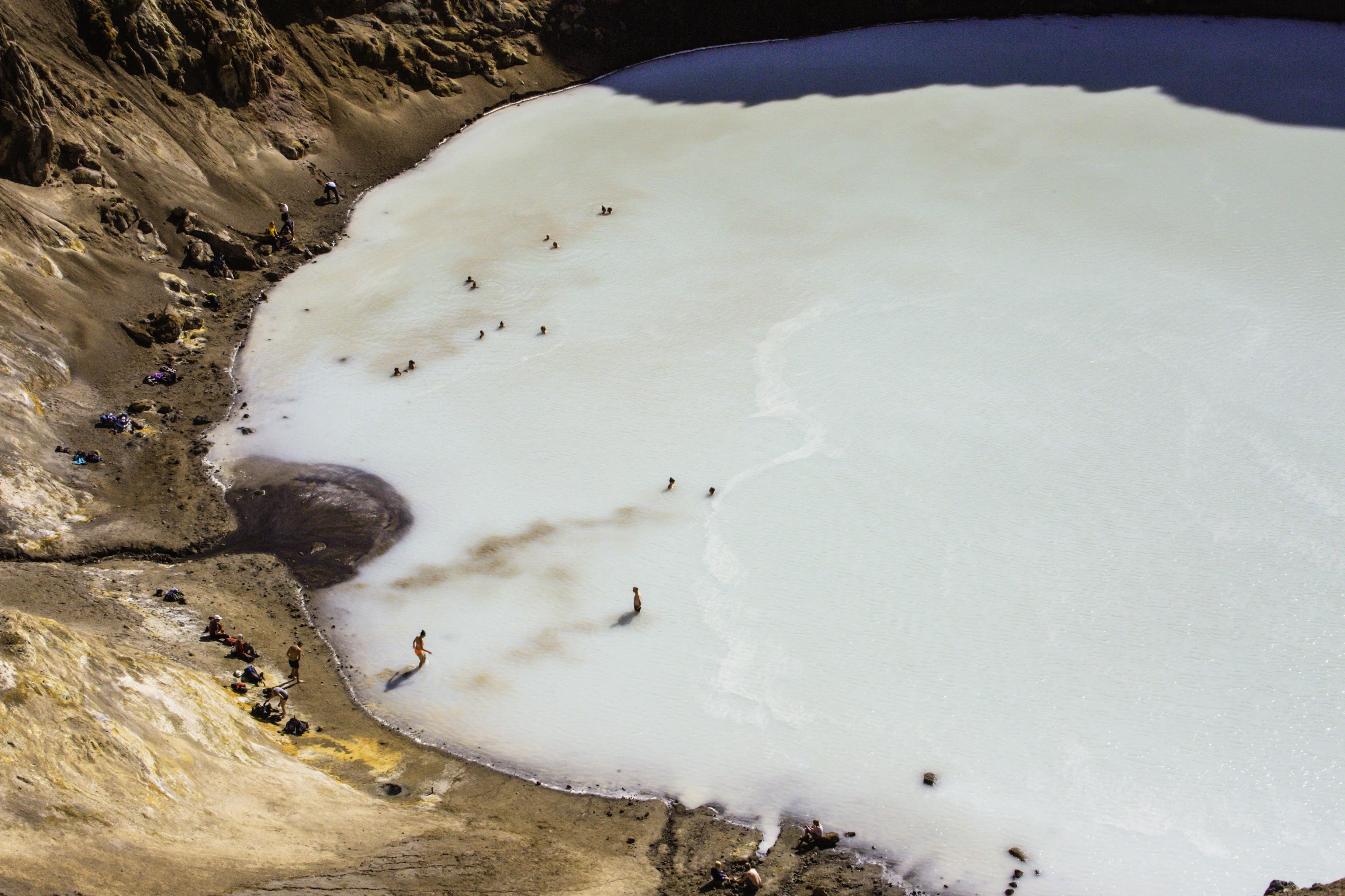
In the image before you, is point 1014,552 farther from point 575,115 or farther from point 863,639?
point 575,115

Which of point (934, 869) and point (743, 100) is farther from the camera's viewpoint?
point (743, 100)

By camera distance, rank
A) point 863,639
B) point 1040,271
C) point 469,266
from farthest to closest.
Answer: point 469,266 → point 1040,271 → point 863,639

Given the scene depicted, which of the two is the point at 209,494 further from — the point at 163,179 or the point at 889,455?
the point at 889,455

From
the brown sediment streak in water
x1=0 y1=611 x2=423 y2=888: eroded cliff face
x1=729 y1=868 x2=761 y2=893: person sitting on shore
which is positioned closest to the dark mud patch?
the brown sediment streak in water

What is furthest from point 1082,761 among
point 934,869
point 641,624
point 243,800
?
point 243,800

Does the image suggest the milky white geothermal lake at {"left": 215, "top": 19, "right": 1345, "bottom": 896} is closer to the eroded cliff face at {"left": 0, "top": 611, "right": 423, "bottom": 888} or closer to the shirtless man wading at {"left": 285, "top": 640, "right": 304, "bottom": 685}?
the shirtless man wading at {"left": 285, "top": 640, "right": 304, "bottom": 685}

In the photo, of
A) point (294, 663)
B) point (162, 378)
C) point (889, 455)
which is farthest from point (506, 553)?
point (162, 378)
